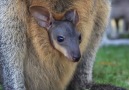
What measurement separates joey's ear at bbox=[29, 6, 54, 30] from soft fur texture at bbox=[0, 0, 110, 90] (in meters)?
0.06

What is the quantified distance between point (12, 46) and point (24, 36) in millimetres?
161

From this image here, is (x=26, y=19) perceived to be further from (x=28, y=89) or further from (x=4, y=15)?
(x=28, y=89)

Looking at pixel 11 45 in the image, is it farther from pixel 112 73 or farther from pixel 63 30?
pixel 112 73

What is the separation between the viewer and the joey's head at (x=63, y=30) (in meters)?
4.27

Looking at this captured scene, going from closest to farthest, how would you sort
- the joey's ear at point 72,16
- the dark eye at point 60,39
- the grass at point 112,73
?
1. the dark eye at point 60,39
2. the joey's ear at point 72,16
3. the grass at point 112,73

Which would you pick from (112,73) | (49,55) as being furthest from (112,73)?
(49,55)

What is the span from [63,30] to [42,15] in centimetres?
28

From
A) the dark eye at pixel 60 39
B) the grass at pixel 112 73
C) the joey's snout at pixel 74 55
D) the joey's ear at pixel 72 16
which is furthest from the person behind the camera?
the grass at pixel 112 73

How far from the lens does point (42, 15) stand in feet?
14.7

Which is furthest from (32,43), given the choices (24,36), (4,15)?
(4,15)

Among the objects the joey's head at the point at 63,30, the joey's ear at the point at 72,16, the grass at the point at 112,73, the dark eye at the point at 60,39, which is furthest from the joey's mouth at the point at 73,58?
the grass at the point at 112,73

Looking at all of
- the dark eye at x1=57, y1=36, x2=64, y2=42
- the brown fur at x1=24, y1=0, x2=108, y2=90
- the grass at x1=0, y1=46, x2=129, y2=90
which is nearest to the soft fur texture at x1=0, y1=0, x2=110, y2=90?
the brown fur at x1=24, y1=0, x2=108, y2=90

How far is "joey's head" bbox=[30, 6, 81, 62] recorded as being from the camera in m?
4.27

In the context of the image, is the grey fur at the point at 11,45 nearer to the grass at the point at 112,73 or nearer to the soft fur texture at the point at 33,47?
the soft fur texture at the point at 33,47
